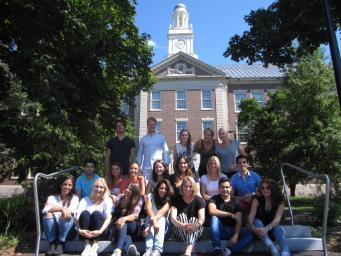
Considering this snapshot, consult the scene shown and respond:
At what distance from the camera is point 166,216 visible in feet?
21.1

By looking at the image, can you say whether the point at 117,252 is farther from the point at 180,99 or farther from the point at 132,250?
the point at 180,99

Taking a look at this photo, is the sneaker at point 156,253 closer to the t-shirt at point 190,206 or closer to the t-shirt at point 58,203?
the t-shirt at point 190,206

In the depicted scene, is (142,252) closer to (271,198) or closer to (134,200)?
(134,200)

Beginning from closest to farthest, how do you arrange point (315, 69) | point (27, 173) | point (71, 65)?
1. point (71, 65)
2. point (315, 69)
3. point (27, 173)

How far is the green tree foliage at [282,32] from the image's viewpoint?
870cm

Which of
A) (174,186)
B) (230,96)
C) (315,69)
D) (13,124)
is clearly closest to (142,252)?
(174,186)

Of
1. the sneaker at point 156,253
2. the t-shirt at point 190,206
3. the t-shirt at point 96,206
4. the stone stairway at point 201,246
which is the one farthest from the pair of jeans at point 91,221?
the t-shirt at point 190,206

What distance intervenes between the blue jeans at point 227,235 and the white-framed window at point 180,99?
1438 inches

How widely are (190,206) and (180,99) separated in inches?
1449

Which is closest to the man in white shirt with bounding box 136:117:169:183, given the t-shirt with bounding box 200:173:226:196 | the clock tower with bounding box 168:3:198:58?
the t-shirt with bounding box 200:173:226:196

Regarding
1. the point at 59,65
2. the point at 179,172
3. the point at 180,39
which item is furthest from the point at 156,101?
the point at 180,39

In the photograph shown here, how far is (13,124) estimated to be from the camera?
38.1 ft

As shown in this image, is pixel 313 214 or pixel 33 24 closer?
pixel 313 214

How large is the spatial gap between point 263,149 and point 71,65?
50.6ft
